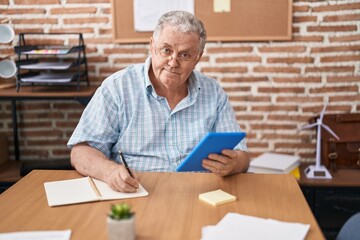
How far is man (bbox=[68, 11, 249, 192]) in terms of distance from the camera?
1.76m

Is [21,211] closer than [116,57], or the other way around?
[21,211]

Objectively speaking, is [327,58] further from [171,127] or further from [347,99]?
[171,127]

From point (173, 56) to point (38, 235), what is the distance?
952 millimetres

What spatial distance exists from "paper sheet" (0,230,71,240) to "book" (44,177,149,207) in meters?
0.19

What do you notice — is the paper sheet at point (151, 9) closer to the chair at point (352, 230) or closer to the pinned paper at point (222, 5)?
the pinned paper at point (222, 5)

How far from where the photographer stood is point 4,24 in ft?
8.89

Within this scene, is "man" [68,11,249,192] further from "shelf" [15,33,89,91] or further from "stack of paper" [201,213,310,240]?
"shelf" [15,33,89,91]

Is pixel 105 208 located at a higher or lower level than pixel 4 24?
lower

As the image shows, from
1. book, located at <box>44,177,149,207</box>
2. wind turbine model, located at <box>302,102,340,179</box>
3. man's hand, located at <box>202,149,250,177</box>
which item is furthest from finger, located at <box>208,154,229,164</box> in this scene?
wind turbine model, located at <box>302,102,340,179</box>

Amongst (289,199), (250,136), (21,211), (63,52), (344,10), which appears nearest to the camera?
(21,211)

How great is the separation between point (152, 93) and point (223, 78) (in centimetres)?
102

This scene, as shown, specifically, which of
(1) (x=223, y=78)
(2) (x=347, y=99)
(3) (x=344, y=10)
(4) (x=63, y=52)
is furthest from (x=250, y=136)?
(4) (x=63, y=52)

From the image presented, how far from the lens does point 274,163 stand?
8.53 feet

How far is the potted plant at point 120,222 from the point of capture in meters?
0.98
